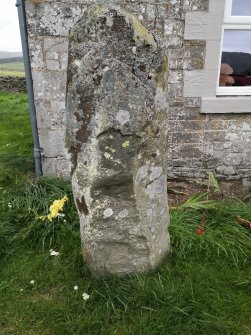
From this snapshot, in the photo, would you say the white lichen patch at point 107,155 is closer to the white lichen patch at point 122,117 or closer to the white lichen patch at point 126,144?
the white lichen patch at point 126,144

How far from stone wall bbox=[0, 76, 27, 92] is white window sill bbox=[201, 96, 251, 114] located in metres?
10.2

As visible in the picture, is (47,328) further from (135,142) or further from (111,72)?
(111,72)

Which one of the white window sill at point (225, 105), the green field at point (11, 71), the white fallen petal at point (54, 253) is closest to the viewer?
the white fallen petal at point (54, 253)

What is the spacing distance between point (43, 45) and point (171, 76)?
5.32 ft

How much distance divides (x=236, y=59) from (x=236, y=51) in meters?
0.14

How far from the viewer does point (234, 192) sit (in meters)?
4.48

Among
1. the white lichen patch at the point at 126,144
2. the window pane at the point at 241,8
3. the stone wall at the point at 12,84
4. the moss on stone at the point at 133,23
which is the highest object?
the window pane at the point at 241,8

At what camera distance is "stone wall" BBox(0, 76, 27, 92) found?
1298 centimetres

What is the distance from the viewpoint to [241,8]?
4.23m

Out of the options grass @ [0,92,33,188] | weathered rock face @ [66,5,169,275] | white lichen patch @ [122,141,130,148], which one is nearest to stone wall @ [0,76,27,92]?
grass @ [0,92,33,188]

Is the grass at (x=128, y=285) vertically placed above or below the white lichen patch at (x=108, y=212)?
below

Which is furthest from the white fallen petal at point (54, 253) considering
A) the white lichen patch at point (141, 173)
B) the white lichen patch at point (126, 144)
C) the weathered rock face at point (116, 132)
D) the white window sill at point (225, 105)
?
the white window sill at point (225, 105)

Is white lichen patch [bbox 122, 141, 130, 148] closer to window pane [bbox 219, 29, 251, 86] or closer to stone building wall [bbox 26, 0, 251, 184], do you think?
stone building wall [bbox 26, 0, 251, 184]

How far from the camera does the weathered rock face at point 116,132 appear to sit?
1.98 meters
